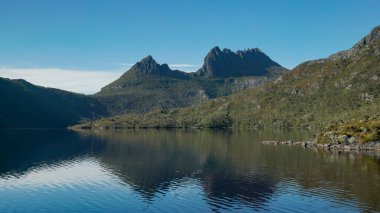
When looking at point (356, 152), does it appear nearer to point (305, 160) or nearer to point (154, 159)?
point (305, 160)

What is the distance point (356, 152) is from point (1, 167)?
528 feet

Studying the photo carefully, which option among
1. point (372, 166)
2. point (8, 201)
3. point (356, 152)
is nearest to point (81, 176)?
point (8, 201)

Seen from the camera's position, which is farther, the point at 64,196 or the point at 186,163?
the point at 186,163

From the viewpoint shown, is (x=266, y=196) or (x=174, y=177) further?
(x=174, y=177)

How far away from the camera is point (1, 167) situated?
150250 millimetres

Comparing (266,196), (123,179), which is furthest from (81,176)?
(266,196)

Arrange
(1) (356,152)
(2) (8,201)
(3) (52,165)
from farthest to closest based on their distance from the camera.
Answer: (1) (356,152), (3) (52,165), (2) (8,201)

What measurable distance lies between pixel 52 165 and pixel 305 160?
347ft

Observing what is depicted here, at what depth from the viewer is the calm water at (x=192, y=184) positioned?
298 feet

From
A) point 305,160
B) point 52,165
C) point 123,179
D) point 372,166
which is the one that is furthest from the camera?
point 305,160

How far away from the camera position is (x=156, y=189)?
110188 mm

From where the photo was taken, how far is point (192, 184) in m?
117

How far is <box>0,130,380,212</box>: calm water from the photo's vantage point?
90.9 m

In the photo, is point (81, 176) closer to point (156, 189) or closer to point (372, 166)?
point (156, 189)
